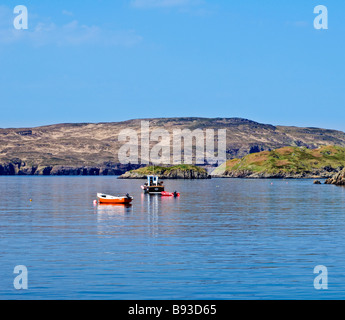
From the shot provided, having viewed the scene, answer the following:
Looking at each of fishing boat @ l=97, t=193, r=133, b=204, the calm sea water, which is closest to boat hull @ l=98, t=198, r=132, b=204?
fishing boat @ l=97, t=193, r=133, b=204

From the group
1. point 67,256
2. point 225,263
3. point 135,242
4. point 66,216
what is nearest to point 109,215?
point 66,216

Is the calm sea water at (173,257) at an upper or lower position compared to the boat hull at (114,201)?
lower

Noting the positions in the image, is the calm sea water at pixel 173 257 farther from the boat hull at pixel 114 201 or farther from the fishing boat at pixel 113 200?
the fishing boat at pixel 113 200

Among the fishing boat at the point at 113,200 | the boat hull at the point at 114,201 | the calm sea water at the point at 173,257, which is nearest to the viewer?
the calm sea water at the point at 173,257

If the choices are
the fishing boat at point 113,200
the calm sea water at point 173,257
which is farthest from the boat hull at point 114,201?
the calm sea water at point 173,257

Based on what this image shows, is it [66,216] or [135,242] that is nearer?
[135,242]

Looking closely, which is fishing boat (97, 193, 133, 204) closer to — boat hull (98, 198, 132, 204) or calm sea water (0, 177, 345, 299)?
boat hull (98, 198, 132, 204)

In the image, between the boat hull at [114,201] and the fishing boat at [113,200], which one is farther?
the fishing boat at [113,200]

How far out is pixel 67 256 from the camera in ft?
150

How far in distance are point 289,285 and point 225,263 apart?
27.7ft
